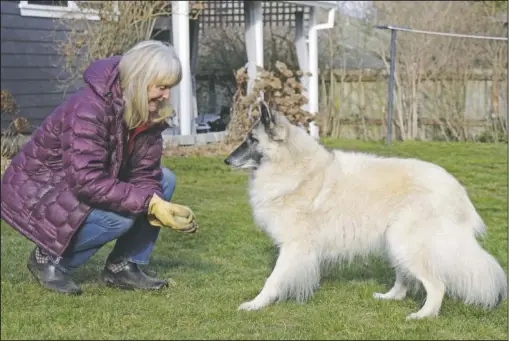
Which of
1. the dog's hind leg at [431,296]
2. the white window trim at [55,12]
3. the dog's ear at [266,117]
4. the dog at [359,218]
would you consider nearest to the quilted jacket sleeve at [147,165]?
the dog at [359,218]

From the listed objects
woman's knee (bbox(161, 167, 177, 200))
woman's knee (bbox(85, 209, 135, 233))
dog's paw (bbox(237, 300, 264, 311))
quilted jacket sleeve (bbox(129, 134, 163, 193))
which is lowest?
dog's paw (bbox(237, 300, 264, 311))

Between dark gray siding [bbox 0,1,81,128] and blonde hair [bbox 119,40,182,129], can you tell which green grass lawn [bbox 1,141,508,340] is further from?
dark gray siding [bbox 0,1,81,128]

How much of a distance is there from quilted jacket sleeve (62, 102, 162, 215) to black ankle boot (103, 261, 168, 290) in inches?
26.5

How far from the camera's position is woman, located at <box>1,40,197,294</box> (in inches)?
163

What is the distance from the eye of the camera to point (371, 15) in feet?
60.3

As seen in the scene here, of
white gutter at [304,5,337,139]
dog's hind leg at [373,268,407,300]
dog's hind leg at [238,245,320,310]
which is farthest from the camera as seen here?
white gutter at [304,5,337,139]

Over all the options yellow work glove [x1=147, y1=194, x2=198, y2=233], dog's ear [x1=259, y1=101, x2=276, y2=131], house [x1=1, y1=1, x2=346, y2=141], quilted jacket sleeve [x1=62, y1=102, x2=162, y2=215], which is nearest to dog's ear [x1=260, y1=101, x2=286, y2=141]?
dog's ear [x1=259, y1=101, x2=276, y2=131]

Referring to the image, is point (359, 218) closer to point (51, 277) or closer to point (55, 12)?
point (51, 277)

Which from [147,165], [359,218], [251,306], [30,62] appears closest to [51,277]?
[147,165]

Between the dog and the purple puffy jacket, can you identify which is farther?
the dog

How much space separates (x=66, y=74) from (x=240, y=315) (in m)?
8.49

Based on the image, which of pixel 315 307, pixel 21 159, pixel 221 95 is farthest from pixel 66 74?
pixel 315 307

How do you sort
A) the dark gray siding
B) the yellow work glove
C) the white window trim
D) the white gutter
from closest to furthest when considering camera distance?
1. the yellow work glove
2. the dark gray siding
3. the white window trim
4. the white gutter

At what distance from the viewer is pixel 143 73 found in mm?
4133
